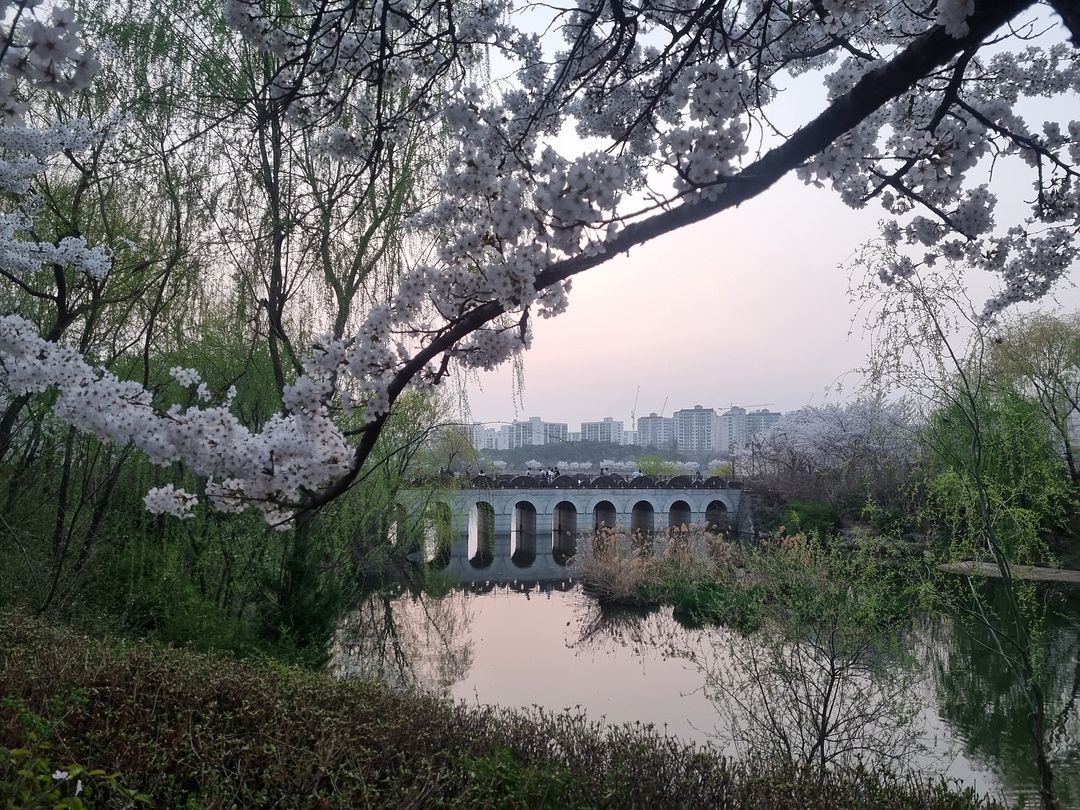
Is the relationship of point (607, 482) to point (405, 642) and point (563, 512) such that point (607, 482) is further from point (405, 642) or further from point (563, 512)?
point (405, 642)

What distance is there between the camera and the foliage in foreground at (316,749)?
2.81 meters

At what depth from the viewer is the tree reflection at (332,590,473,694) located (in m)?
9.74

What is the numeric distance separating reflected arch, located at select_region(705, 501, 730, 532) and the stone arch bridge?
1.7 inches

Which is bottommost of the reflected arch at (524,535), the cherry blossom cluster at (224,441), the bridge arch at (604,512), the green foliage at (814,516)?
the reflected arch at (524,535)

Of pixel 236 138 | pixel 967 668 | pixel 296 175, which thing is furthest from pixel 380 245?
pixel 967 668

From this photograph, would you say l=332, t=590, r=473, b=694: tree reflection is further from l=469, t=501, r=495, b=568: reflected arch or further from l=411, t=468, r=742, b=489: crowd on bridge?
l=411, t=468, r=742, b=489: crowd on bridge

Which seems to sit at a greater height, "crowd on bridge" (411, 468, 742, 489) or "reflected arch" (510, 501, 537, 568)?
"crowd on bridge" (411, 468, 742, 489)

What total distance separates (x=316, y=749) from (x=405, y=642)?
903 centimetres

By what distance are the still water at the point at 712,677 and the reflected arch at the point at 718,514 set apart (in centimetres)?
1659

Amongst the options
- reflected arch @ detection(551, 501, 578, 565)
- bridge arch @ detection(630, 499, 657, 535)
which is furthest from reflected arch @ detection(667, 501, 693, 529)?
reflected arch @ detection(551, 501, 578, 565)

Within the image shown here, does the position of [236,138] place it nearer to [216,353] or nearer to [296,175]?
[296,175]

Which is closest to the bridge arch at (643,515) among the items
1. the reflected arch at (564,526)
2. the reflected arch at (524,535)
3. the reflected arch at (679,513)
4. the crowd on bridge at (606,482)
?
the reflected arch at (679,513)

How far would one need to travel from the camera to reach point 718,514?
3356 cm

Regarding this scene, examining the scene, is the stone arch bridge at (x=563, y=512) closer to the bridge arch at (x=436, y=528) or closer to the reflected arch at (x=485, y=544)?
the reflected arch at (x=485, y=544)
